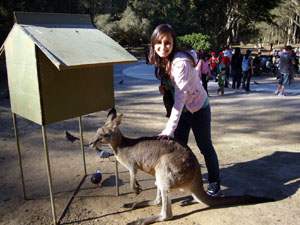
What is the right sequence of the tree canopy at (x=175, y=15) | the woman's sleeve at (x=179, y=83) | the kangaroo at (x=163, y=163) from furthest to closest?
1. the tree canopy at (x=175, y=15)
2. the kangaroo at (x=163, y=163)
3. the woman's sleeve at (x=179, y=83)

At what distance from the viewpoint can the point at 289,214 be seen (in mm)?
2762

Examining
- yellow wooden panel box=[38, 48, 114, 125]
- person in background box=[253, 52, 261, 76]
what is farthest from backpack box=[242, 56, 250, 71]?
yellow wooden panel box=[38, 48, 114, 125]

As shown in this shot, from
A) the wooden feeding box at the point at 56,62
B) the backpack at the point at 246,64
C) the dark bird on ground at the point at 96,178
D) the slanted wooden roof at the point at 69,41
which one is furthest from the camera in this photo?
the backpack at the point at 246,64

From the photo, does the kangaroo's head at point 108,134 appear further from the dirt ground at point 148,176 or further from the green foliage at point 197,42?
the green foliage at point 197,42

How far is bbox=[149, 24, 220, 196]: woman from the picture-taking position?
8.18ft

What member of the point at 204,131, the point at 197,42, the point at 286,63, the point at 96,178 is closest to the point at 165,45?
the point at 204,131

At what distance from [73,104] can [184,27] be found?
21.3m

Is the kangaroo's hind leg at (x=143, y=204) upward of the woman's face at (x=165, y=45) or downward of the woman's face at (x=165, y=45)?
downward

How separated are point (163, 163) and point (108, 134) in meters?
0.66

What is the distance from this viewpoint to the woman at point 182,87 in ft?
8.18

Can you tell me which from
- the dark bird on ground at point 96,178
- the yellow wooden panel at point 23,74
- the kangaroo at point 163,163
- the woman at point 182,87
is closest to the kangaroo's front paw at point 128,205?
the kangaroo at point 163,163

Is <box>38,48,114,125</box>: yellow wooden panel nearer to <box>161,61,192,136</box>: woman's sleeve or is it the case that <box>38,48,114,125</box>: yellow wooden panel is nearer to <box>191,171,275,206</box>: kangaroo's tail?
<box>161,61,192,136</box>: woman's sleeve

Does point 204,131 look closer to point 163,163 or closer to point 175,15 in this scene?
point 163,163

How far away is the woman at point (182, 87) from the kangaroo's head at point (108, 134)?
0.51m
